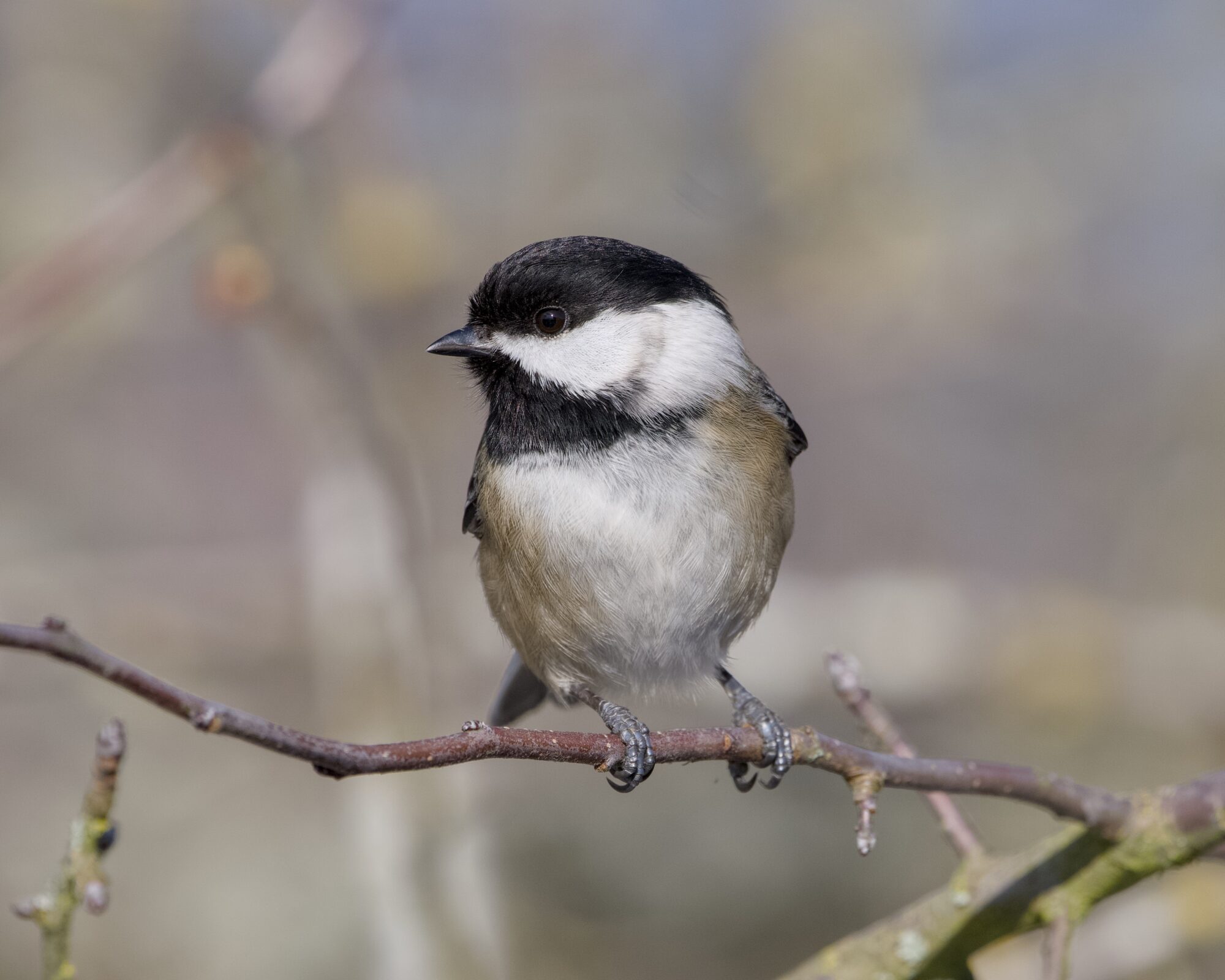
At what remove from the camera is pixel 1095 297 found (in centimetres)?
591

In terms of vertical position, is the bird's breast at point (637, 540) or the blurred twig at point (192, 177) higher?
the blurred twig at point (192, 177)

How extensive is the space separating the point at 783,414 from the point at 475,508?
0.76m

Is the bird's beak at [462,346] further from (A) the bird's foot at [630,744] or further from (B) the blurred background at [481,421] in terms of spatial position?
(A) the bird's foot at [630,744]

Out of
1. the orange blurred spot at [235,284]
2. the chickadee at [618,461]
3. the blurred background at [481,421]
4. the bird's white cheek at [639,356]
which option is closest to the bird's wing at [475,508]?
the chickadee at [618,461]

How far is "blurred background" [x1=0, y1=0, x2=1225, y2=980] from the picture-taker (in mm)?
3707

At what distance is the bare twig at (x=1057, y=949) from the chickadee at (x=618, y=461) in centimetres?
56

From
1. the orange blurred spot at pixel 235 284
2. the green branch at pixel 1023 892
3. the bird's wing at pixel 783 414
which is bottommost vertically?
the green branch at pixel 1023 892

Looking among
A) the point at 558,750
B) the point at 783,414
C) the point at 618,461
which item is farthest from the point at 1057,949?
the point at 783,414

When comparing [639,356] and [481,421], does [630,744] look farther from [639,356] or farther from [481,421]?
[481,421]

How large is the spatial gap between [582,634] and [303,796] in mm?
2511

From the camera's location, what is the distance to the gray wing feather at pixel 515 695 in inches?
121

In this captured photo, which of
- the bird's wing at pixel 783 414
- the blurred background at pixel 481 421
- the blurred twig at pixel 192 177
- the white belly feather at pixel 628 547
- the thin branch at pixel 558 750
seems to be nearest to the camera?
the thin branch at pixel 558 750

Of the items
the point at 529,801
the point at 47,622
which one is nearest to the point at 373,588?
the point at 529,801

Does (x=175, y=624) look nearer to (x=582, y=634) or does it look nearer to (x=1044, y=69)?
(x=582, y=634)
